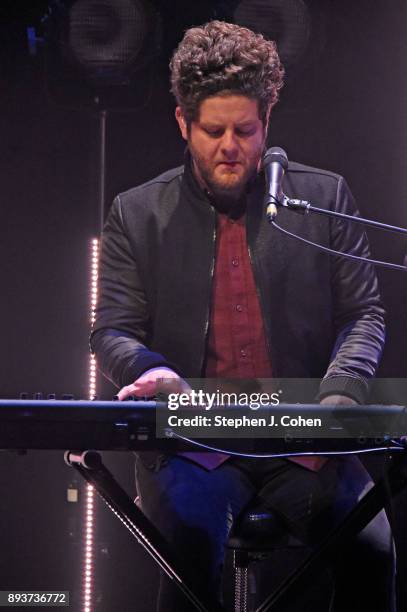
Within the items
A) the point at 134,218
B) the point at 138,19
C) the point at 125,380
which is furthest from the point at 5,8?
the point at 125,380

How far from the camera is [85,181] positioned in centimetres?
340

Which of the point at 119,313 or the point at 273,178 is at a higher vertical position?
the point at 273,178

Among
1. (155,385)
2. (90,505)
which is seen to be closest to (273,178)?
(155,385)

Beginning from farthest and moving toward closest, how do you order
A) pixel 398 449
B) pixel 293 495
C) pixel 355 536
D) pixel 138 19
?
pixel 138 19, pixel 293 495, pixel 355 536, pixel 398 449

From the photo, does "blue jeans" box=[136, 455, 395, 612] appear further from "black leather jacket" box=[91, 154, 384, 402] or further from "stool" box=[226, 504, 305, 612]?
"black leather jacket" box=[91, 154, 384, 402]

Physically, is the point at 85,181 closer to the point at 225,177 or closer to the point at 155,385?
the point at 225,177

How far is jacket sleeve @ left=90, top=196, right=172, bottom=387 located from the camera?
96.0 inches

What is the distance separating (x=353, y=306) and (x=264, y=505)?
0.69 m


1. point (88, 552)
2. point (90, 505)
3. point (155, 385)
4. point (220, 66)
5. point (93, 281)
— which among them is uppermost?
point (220, 66)

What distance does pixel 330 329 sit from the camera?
2707 millimetres

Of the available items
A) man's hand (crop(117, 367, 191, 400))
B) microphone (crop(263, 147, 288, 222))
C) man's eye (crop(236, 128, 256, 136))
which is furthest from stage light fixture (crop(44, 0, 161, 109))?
man's hand (crop(117, 367, 191, 400))

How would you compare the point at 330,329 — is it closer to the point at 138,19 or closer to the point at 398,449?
the point at 398,449

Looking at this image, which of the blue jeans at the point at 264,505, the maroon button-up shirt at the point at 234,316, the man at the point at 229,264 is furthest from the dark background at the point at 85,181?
the blue jeans at the point at 264,505

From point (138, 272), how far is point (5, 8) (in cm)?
132
